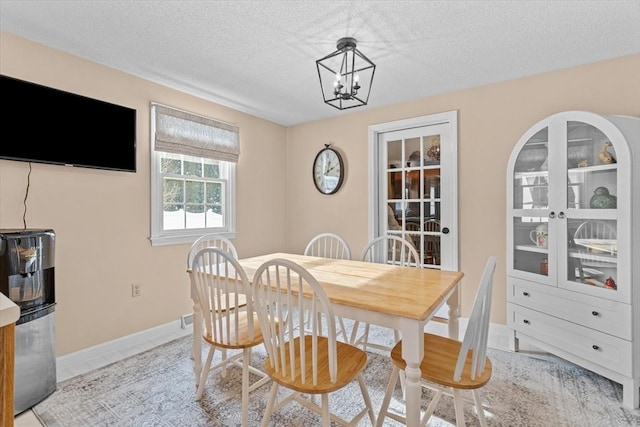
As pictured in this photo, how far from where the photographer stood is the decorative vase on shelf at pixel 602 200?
81.8 inches

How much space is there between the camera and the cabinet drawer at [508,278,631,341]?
6.49ft

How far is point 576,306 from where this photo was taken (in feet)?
7.23

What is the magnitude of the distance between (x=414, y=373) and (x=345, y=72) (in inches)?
88.4

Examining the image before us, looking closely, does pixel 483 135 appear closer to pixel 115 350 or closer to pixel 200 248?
pixel 200 248

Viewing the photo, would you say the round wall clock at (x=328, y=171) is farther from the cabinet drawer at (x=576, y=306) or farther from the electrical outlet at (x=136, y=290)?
the electrical outlet at (x=136, y=290)

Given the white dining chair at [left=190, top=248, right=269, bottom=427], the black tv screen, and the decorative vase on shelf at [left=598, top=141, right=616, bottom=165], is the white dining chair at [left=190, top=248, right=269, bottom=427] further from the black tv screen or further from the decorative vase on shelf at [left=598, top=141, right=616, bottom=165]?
the decorative vase on shelf at [left=598, top=141, right=616, bottom=165]

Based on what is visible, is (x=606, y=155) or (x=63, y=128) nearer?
(x=606, y=155)

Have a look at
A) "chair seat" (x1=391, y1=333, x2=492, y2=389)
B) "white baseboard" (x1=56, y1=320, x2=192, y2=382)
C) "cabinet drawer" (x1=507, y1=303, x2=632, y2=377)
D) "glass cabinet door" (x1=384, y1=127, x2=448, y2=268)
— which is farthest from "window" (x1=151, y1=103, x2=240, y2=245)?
"cabinet drawer" (x1=507, y1=303, x2=632, y2=377)

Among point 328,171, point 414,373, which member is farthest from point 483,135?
point 414,373

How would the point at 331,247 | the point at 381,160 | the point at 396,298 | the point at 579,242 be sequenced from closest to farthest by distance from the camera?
the point at 396,298, the point at 579,242, the point at 331,247, the point at 381,160

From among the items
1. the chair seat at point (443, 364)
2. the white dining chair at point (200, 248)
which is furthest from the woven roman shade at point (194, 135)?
the chair seat at point (443, 364)

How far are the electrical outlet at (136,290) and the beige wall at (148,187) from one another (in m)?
0.04

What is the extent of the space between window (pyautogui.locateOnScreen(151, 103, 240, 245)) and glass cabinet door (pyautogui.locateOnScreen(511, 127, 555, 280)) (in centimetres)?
277

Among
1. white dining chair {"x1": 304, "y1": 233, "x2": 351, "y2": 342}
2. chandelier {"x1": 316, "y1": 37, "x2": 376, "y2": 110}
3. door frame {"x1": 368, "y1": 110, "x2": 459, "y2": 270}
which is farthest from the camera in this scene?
door frame {"x1": 368, "y1": 110, "x2": 459, "y2": 270}
